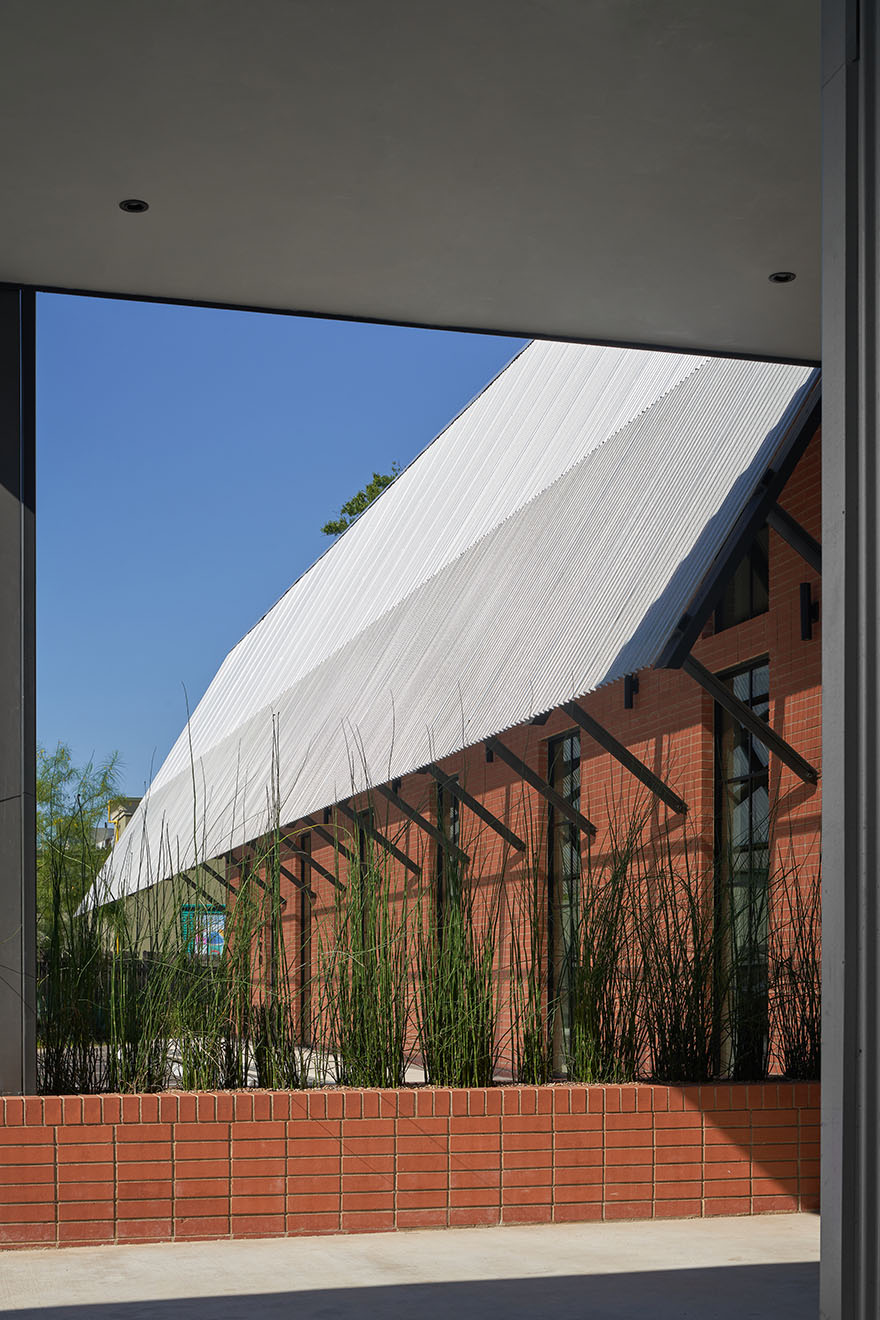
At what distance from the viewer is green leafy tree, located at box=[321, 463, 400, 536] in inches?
1251

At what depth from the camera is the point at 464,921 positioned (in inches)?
195

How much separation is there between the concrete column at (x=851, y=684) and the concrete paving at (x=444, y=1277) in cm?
236

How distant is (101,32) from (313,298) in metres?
1.62

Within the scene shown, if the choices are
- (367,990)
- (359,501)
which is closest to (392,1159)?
(367,990)

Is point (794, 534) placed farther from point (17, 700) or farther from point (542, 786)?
point (17, 700)

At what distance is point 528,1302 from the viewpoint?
3738 millimetres

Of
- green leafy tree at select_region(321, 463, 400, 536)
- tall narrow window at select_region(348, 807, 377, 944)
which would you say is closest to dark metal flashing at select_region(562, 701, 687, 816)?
tall narrow window at select_region(348, 807, 377, 944)

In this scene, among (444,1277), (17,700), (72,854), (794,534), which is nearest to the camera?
(444,1277)

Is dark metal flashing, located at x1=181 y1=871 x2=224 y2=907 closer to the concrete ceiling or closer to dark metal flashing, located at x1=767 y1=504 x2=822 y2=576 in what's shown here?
the concrete ceiling

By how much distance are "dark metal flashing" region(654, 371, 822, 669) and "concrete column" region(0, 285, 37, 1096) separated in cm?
270

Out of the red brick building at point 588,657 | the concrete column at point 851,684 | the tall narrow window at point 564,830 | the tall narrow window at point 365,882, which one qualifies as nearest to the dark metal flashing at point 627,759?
the red brick building at point 588,657

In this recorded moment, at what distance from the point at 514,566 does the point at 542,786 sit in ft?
7.19

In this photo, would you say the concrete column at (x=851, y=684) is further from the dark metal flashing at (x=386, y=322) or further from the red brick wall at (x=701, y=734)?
the dark metal flashing at (x=386, y=322)

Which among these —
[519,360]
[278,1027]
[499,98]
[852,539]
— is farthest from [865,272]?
[519,360]
